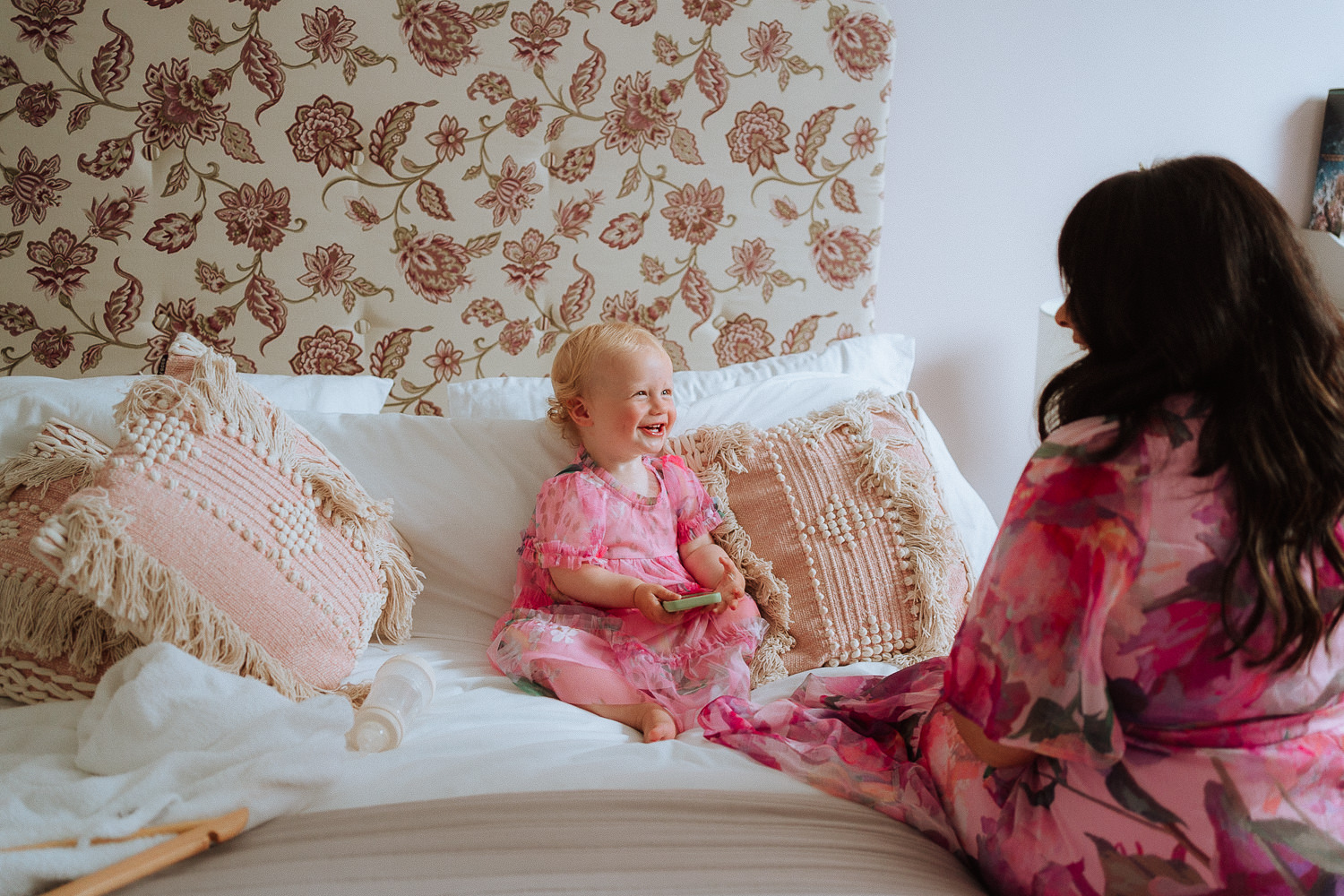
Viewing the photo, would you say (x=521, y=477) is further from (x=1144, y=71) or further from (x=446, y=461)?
(x=1144, y=71)

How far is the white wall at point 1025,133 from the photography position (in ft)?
6.44

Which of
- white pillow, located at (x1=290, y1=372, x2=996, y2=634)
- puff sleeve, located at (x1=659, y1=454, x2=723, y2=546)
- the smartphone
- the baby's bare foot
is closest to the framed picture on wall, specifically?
white pillow, located at (x1=290, y1=372, x2=996, y2=634)

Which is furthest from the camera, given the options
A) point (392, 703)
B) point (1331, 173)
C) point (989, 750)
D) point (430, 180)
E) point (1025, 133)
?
point (1331, 173)

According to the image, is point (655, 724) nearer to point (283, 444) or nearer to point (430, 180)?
point (283, 444)

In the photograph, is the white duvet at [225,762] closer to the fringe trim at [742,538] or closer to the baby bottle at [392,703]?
the baby bottle at [392,703]

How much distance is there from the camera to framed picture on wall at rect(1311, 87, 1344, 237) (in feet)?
6.98

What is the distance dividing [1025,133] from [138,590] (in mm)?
1948

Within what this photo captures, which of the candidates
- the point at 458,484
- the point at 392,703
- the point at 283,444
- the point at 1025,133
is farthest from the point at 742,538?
the point at 1025,133

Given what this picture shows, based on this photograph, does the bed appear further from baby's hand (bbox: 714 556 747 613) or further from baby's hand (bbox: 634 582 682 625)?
baby's hand (bbox: 634 582 682 625)

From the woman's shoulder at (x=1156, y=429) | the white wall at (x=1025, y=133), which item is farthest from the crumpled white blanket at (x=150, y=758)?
the white wall at (x=1025, y=133)

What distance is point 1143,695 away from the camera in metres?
0.75

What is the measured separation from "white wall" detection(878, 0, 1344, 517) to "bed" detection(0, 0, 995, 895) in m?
0.19

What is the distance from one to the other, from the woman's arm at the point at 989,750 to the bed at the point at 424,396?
112mm

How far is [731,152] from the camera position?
179 centimetres
